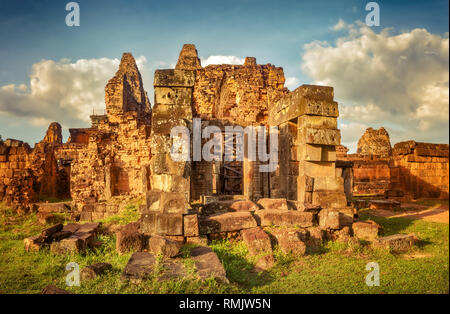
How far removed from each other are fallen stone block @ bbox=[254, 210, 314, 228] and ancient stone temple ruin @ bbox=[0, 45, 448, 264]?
1.0 inches

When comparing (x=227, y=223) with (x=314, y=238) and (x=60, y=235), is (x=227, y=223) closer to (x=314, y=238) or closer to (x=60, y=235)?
(x=314, y=238)

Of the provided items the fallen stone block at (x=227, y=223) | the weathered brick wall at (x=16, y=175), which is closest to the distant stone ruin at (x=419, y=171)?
the fallen stone block at (x=227, y=223)

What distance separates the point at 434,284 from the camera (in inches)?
149

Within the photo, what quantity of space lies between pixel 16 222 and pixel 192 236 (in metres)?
8.51

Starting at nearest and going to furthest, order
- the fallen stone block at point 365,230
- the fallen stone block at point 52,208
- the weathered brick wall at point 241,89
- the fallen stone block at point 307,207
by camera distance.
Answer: the fallen stone block at point 365,230 < the fallen stone block at point 307,207 < the fallen stone block at point 52,208 < the weathered brick wall at point 241,89

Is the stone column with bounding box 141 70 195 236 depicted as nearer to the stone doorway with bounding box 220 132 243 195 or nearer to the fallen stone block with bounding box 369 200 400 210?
the stone doorway with bounding box 220 132 243 195

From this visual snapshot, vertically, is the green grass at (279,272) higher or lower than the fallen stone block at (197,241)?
lower

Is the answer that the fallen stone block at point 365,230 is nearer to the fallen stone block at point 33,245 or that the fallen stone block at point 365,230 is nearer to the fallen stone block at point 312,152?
the fallen stone block at point 312,152

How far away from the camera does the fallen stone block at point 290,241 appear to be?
200 inches

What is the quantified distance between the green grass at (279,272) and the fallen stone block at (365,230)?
487mm

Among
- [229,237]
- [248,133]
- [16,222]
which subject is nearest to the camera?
[229,237]

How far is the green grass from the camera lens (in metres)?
3.53
